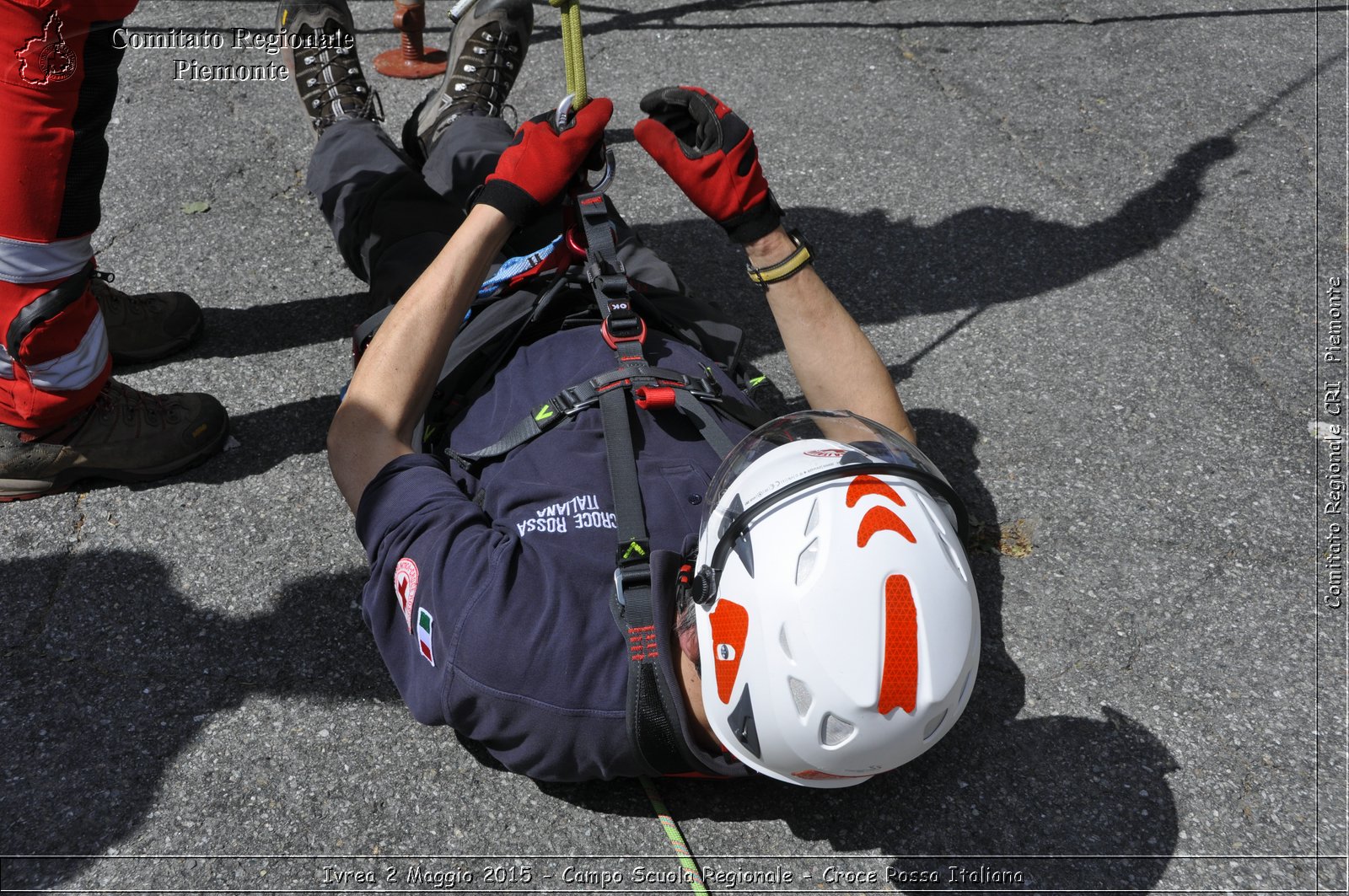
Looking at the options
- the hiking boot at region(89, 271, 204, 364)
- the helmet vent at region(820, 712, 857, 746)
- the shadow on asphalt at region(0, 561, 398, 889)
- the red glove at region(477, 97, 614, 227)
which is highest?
the red glove at region(477, 97, 614, 227)

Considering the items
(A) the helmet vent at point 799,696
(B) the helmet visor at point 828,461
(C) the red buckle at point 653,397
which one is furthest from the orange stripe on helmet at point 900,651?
(C) the red buckle at point 653,397

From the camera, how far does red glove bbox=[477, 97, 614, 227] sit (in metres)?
2.24

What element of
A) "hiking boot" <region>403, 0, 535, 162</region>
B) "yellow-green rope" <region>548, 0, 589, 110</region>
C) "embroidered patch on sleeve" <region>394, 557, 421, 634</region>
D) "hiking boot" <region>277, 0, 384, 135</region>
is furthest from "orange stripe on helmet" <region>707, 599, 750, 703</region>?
"hiking boot" <region>277, 0, 384, 135</region>

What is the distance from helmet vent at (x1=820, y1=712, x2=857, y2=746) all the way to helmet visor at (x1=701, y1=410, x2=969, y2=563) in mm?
331

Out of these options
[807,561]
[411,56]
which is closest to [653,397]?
[807,561]

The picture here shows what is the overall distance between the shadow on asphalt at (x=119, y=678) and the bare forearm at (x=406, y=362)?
405mm

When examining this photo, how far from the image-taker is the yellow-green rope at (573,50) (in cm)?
212

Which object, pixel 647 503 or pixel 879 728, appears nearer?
pixel 879 728

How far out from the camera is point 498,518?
1.95m

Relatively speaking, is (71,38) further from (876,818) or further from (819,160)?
(819,160)

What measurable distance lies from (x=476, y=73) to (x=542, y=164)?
3.97ft

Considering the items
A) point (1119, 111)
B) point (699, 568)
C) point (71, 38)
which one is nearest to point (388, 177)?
point (71, 38)

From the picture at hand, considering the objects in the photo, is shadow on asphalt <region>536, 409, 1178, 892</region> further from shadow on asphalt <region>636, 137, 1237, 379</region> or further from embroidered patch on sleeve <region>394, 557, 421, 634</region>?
shadow on asphalt <region>636, 137, 1237, 379</region>

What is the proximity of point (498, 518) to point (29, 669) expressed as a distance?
42.8 inches
